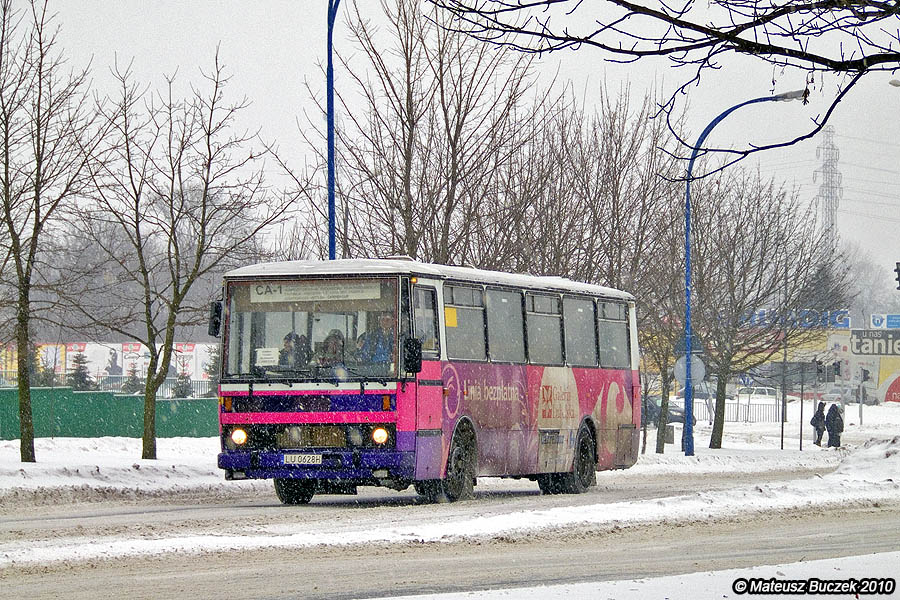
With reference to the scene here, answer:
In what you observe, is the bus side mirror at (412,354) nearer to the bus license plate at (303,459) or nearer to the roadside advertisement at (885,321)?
the bus license plate at (303,459)

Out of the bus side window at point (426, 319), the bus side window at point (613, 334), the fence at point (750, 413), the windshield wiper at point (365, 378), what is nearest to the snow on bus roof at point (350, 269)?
the bus side window at point (426, 319)

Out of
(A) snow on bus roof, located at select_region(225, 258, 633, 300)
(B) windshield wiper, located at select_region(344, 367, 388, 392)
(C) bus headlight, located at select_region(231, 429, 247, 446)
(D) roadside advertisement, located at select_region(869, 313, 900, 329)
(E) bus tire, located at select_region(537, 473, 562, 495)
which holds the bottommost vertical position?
(E) bus tire, located at select_region(537, 473, 562, 495)

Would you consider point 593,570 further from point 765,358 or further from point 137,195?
point 765,358

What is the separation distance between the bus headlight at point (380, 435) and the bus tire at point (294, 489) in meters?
1.46

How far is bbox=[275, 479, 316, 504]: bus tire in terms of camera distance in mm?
19969

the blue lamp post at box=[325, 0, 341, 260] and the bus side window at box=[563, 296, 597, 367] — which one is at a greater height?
the blue lamp post at box=[325, 0, 341, 260]

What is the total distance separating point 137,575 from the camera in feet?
37.1

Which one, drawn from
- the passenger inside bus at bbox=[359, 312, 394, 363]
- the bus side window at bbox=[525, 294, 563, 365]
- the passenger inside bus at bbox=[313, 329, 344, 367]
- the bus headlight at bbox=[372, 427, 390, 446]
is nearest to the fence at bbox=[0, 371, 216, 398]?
the bus side window at bbox=[525, 294, 563, 365]

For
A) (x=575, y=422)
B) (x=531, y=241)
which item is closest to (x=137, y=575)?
(x=575, y=422)

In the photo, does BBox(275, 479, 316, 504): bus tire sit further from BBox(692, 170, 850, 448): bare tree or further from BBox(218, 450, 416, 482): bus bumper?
BBox(692, 170, 850, 448): bare tree

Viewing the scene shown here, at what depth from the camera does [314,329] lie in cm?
1908

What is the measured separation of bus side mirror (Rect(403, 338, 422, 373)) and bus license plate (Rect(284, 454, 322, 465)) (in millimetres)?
1567

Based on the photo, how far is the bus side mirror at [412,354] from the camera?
1855 centimetres

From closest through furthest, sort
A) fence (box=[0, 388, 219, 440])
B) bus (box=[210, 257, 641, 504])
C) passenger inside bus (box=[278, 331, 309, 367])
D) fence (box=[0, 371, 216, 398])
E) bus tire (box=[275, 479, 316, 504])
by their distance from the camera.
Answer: bus (box=[210, 257, 641, 504]) < passenger inside bus (box=[278, 331, 309, 367]) < bus tire (box=[275, 479, 316, 504]) < fence (box=[0, 388, 219, 440]) < fence (box=[0, 371, 216, 398])
